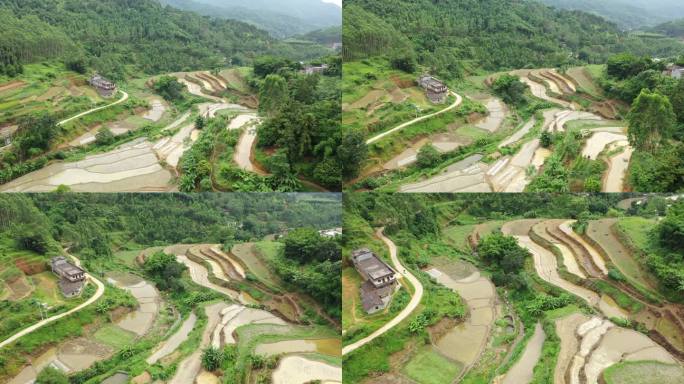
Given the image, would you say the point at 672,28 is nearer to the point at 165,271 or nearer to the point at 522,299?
the point at 522,299

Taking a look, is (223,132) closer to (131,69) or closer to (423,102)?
(131,69)

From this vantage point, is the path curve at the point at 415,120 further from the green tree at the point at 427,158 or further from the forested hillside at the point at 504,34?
the forested hillside at the point at 504,34

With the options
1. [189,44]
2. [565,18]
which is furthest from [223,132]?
[565,18]

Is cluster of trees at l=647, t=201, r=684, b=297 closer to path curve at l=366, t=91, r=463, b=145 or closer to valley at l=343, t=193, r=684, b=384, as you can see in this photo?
valley at l=343, t=193, r=684, b=384

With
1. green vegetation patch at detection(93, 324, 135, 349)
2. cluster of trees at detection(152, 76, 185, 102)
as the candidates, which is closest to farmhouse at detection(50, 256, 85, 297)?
green vegetation patch at detection(93, 324, 135, 349)

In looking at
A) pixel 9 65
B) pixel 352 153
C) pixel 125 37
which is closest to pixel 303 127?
pixel 352 153
